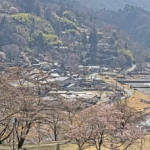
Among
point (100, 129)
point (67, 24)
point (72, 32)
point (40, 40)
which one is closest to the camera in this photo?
point (100, 129)

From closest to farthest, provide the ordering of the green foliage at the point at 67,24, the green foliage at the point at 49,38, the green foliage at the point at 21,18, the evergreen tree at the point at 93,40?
the green foliage at the point at 49,38 → the green foliage at the point at 21,18 → the evergreen tree at the point at 93,40 → the green foliage at the point at 67,24

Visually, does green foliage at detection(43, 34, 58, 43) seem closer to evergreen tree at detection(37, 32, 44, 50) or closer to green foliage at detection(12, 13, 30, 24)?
evergreen tree at detection(37, 32, 44, 50)

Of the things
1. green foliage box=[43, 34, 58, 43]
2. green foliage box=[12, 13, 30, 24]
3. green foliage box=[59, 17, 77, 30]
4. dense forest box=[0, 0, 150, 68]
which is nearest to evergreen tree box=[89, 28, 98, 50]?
dense forest box=[0, 0, 150, 68]

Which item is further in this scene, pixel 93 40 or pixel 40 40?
pixel 93 40

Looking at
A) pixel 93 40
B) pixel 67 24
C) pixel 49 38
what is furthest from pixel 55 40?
pixel 67 24

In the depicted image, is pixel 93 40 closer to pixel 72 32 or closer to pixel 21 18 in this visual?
pixel 72 32

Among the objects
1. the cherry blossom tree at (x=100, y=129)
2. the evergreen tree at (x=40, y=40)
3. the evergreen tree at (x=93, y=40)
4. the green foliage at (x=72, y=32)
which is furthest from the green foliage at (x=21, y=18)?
the cherry blossom tree at (x=100, y=129)

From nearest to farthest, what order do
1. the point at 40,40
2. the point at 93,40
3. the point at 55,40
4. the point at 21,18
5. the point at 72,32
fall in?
the point at 40,40
the point at 55,40
the point at 21,18
the point at 93,40
the point at 72,32

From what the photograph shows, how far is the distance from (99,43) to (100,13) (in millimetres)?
68207

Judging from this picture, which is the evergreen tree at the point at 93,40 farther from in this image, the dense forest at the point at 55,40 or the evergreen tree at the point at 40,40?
the evergreen tree at the point at 40,40

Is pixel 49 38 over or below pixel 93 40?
over

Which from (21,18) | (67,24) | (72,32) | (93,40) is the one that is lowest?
(93,40)

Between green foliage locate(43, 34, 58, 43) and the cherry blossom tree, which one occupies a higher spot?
green foliage locate(43, 34, 58, 43)

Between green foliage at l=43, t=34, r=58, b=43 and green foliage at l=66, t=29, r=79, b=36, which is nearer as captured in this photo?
green foliage at l=43, t=34, r=58, b=43
